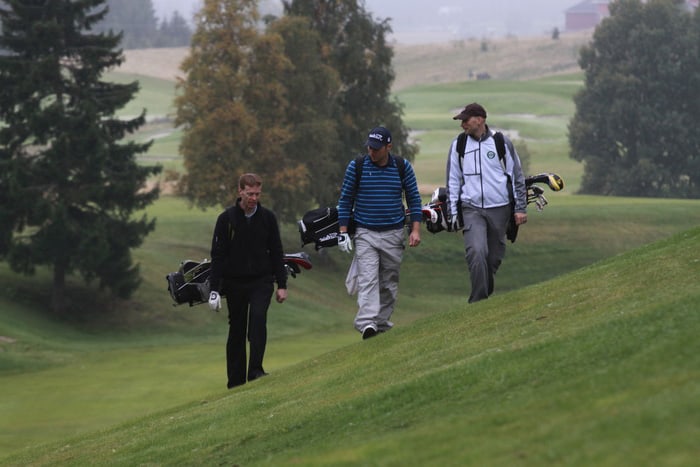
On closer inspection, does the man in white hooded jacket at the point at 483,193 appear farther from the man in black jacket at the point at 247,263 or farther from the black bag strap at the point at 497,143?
the man in black jacket at the point at 247,263

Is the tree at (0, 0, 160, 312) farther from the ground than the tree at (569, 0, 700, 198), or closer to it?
farther from the ground

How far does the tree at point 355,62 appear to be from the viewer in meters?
62.2

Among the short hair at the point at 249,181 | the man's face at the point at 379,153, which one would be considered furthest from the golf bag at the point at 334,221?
the short hair at the point at 249,181

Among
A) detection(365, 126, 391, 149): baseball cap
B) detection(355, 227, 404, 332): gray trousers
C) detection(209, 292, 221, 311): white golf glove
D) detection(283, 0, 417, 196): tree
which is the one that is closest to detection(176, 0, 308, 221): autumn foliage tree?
detection(283, 0, 417, 196): tree

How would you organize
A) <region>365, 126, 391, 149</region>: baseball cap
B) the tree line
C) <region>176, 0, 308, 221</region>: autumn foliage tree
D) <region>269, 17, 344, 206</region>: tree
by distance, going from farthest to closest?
<region>269, 17, 344, 206</region>: tree < <region>176, 0, 308, 221</region>: autumn foliage tree < the tree line < <region>365, 126, 391, 149</region>: baseball cap

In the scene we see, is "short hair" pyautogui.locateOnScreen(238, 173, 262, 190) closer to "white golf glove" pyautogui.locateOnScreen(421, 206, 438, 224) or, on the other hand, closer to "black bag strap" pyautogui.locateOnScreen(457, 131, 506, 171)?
"black bag strap" pyautogui.locateOnScreen(457, 131, 506, 171)

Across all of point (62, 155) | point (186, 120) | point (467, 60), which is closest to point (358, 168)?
point (62, 155)

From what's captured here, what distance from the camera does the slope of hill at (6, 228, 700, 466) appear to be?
326 inches

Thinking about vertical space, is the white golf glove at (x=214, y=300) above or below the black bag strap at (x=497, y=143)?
below

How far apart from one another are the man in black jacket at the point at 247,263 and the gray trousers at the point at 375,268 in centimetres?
90

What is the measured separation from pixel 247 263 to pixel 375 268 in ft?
4.82

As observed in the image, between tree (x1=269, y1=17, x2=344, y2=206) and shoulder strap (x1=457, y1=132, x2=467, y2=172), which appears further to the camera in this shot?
tree (x1=269, y1=17, x2=344, y2=206)

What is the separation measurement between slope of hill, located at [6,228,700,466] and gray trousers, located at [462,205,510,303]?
463 millimetres

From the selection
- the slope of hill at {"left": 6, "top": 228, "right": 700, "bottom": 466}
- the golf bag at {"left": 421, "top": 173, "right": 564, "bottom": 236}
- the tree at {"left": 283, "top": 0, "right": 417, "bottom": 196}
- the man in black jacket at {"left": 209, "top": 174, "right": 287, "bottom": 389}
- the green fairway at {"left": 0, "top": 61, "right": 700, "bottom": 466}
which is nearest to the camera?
the slope of hill at {"left": 6, "top": 228, "right": 700, "bottom": 466}
